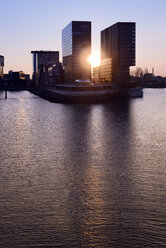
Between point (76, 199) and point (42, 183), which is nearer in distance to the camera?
point (76, 199)

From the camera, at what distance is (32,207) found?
58.1 feet

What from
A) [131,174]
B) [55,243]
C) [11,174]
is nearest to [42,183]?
[11,174]

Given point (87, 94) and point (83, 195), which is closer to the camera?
point (83, 195)

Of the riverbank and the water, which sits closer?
the water

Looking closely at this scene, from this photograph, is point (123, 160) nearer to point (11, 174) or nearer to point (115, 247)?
point (11, 174)

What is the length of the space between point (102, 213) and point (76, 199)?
240 cm

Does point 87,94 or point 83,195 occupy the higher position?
point 87,94

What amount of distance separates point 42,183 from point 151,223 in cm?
840

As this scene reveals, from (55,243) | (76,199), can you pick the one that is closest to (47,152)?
(76,199)

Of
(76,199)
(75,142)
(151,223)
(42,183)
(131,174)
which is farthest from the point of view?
(75,142)

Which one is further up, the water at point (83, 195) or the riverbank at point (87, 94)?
the riverbank at point (87, 94)

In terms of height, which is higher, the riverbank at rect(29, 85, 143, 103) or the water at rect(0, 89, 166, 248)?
the riverbank at rect(29, 85, 143, 103)

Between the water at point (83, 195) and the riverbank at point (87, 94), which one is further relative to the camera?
the riverbank at point (87, 94)

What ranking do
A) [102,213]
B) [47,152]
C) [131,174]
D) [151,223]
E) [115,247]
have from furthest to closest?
[47,152], [131,174], [102,213], [151,223], [115,247]
